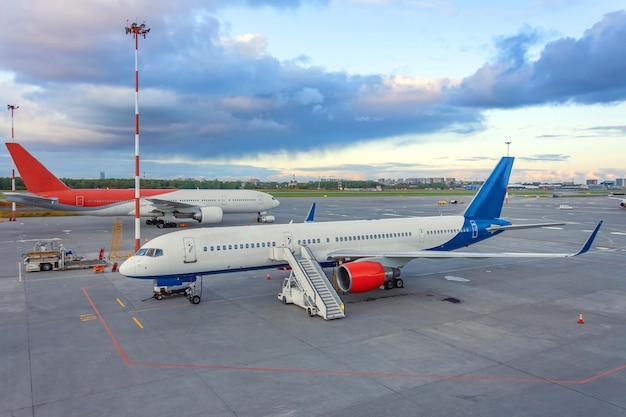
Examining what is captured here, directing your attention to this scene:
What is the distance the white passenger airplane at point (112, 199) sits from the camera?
50.7m

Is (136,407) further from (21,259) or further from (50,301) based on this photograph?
(21,259)

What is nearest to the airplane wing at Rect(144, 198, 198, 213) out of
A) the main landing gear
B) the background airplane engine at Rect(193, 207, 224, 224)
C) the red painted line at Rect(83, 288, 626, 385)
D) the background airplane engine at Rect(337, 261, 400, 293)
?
the background airplane engine at Rect(193, 207, 224, 224)

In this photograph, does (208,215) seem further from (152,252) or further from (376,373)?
(376,373)

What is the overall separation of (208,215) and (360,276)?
3699cm

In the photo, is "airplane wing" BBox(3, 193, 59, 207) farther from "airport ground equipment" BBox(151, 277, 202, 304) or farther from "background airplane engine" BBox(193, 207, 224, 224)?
"airport ground equipment" BBox(151, 277, 202, 304)

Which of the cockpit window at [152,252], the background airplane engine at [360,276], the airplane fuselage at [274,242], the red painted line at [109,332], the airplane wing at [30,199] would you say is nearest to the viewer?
the red painted line at [109,332]

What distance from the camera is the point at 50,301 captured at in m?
23.7

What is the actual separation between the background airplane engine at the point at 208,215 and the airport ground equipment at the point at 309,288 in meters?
33.5

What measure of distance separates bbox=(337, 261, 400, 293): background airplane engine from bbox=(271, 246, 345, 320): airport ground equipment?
1517 millimetres

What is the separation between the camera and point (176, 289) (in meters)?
24.0

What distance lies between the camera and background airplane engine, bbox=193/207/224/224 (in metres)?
56.3

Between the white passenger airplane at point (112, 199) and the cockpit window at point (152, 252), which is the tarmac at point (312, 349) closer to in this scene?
the cockpit window at point (152, 252)

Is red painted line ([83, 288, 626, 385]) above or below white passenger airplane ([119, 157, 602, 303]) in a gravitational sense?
below

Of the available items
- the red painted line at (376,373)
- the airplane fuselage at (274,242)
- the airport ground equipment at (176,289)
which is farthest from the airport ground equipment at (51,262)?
the red painted line at (376,373)
